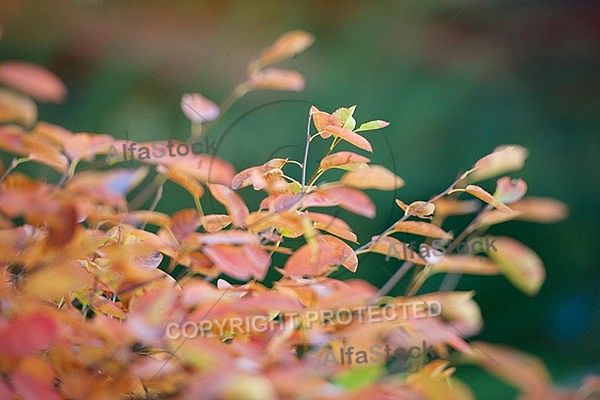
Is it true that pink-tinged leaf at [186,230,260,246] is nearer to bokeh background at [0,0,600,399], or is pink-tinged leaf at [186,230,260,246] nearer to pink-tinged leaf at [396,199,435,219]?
pink-tinged leaf at [396,199,435,219]

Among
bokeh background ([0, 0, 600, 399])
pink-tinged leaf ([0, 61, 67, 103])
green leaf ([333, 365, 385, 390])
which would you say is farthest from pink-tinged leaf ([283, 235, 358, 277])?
bokeh background ([0, 0, 600, 399])

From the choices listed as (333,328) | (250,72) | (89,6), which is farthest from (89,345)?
(89,6)

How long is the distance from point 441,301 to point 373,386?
0.11 m

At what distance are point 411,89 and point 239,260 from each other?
1697 millimetres

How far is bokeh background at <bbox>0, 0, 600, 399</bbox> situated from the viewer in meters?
1.94

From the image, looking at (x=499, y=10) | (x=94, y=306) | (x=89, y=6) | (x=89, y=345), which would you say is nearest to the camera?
(x=89, y=345)

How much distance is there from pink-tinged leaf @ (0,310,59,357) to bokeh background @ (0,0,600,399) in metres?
1.43

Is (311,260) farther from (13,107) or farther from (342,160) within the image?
(13,107)

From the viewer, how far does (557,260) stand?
213 centimetres

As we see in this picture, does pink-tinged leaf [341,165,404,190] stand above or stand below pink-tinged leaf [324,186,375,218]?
above

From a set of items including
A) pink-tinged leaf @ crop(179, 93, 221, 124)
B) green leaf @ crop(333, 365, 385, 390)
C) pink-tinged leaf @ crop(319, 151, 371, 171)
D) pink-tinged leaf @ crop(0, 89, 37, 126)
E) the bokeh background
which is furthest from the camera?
the bokeh background

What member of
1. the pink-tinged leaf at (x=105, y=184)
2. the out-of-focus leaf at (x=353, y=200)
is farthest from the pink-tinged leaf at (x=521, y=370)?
the pink-tinged leaf at (x=105, y=184)

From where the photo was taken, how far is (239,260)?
451 mm

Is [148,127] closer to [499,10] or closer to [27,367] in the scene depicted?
[499,10]
